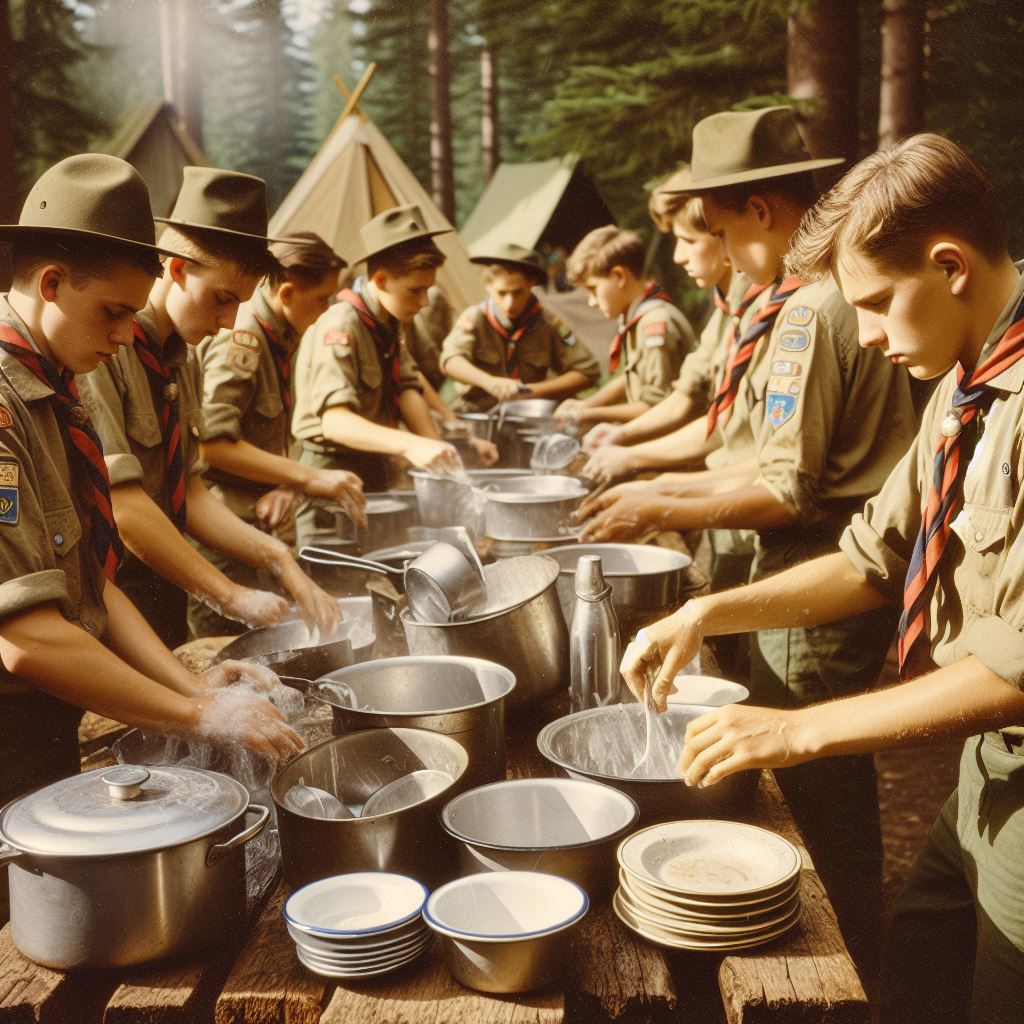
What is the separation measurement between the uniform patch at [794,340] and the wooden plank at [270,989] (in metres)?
2.11

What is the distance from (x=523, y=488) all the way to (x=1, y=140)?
7.01m

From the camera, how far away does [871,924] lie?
10.5 feet

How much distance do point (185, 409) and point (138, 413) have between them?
0.35 metres

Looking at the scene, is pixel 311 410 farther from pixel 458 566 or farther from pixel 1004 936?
pixel 1004 936

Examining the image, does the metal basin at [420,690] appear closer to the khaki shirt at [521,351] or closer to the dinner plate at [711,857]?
the dinner plate at [711,857]

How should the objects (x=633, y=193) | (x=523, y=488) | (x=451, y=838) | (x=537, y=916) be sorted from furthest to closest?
(x=633, y=193) < (x=523, y=488) < (x=451, y=838) < (x=537, y=916)

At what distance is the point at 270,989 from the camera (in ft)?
4.73

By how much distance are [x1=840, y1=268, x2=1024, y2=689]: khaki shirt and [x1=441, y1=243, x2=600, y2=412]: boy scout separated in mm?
5294

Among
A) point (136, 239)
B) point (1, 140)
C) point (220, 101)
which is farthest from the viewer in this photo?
point (220, 101)

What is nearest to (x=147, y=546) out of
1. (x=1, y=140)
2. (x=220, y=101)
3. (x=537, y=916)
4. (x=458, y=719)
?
(x=458, y=719)

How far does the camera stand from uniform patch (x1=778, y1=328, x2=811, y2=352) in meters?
2.96

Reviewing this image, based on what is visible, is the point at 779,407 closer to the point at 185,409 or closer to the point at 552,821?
the point at 552,821

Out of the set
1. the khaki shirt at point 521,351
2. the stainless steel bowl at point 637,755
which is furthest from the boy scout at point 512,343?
the stainless steel bowl at point 637,755

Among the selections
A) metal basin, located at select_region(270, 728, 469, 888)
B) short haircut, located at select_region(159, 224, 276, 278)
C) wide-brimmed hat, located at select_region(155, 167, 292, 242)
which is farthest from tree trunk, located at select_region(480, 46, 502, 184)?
metal basin, located at select_region(270, 728, 469, 888)
